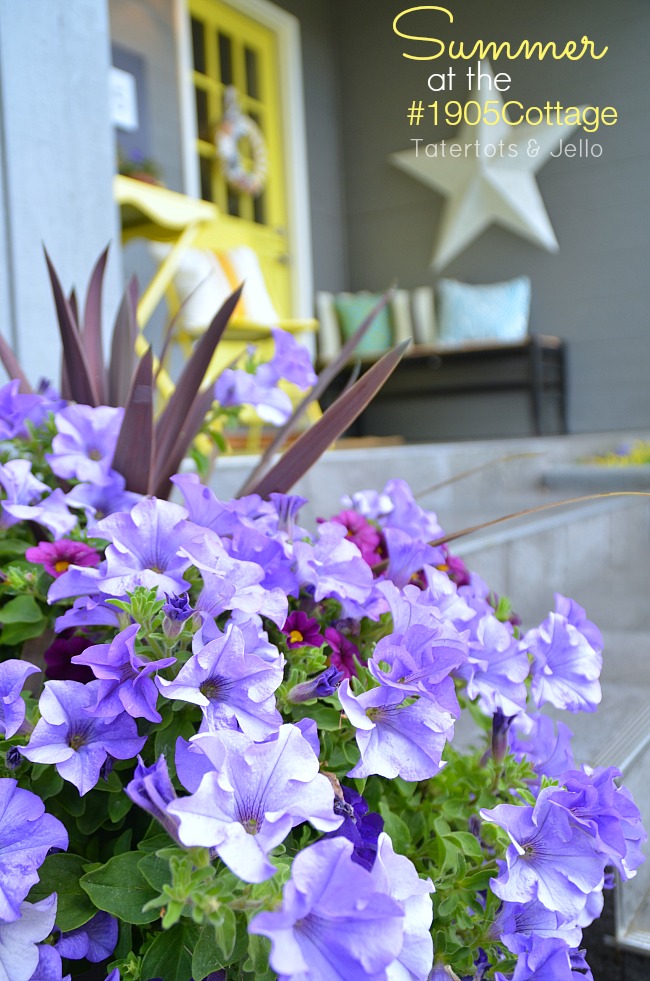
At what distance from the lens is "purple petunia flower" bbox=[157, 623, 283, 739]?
431 millimetres

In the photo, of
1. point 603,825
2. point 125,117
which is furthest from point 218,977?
point 125,117

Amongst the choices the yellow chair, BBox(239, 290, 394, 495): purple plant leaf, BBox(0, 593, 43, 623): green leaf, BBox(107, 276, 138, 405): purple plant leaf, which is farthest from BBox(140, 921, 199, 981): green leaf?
the yellow chair

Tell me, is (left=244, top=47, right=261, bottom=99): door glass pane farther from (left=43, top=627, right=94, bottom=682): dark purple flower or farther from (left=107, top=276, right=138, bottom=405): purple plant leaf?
(left=43, top=627, right=94, bottom=682): dark purple flower

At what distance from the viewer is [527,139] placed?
541 centimetres

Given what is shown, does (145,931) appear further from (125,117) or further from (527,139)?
(527,139)

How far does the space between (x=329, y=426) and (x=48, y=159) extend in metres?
1.09

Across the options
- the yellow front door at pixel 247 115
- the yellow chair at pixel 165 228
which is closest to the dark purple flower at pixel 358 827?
the yellow chair at pixel 165 228

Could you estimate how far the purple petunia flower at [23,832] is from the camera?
1.31 ft

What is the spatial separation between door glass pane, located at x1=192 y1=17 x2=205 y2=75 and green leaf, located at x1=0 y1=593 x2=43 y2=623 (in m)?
4.90

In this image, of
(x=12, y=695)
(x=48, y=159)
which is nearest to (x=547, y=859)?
(x=12, y=695)

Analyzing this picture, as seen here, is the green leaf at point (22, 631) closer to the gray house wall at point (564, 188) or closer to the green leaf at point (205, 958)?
the green leaf at point (205, 958)

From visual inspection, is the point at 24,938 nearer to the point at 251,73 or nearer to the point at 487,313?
the point at 487,313

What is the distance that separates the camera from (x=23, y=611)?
63 cm

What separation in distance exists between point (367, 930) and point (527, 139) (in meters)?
5.73
